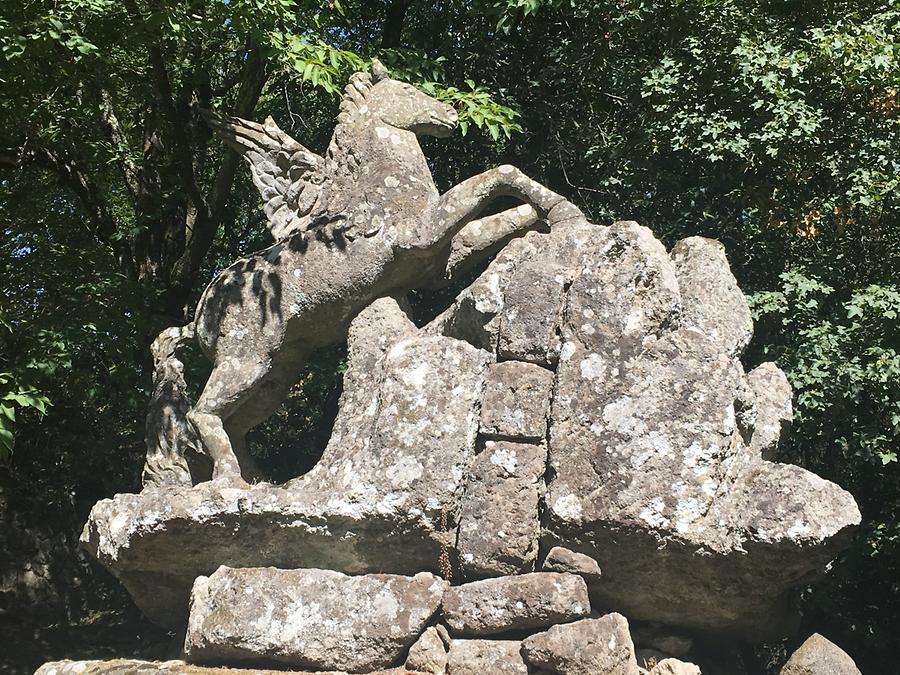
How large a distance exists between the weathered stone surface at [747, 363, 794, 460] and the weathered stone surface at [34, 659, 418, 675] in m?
2.43

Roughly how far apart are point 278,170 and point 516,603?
12.0ft

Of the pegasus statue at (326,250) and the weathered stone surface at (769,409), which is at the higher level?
the pegasus statue at (326,250)

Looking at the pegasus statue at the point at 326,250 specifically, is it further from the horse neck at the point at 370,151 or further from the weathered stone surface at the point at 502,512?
the weathered stone surface at the point at 502,512

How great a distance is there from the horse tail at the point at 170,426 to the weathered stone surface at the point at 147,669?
54.8 inches

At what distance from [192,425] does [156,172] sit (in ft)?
12.7

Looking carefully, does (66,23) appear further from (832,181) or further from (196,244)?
(832,181)

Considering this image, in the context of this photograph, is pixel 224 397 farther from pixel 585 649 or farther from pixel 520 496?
pixel 585 649

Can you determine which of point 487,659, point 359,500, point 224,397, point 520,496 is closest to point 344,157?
point 224,397

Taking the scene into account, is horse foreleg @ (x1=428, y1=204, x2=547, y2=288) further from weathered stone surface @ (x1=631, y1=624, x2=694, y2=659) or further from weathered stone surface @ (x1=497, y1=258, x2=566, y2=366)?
weathered stone surface @ (x1=631, y1=624, x2=694, y2=659)

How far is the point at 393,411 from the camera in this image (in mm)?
5727

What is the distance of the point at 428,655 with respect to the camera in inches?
209

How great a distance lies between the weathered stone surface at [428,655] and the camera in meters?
5.28

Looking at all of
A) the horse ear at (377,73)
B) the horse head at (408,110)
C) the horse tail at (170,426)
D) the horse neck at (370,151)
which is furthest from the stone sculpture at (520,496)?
the horse ear at (377,73)

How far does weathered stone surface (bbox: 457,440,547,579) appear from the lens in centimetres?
535
